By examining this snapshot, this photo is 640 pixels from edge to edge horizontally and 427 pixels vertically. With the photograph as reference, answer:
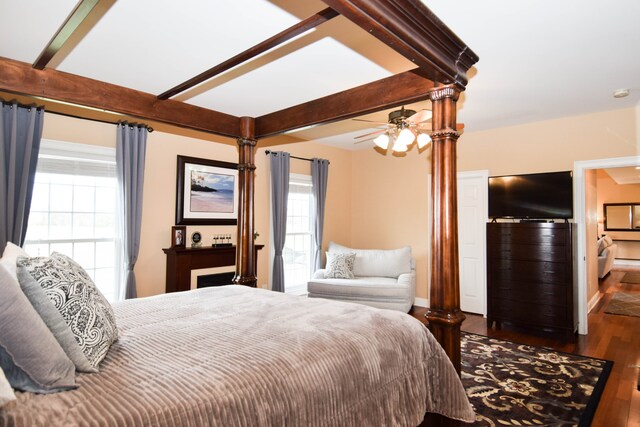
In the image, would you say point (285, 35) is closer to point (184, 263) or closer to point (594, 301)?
point (184, 263)

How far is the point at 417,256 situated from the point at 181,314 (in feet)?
14.8

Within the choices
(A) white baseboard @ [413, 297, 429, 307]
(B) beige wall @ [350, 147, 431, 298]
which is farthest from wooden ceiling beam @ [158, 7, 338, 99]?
(A) white baseboard @ [413, 297, 429, 307]

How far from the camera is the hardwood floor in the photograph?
2596mm

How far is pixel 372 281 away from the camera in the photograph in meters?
5.06

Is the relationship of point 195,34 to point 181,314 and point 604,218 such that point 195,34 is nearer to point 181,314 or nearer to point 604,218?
point 181,314

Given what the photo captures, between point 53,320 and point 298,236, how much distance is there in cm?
476

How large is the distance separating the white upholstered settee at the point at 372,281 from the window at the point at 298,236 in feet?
1.57

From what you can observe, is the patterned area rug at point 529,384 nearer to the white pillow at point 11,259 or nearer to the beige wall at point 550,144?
the beige wall at point 550,144

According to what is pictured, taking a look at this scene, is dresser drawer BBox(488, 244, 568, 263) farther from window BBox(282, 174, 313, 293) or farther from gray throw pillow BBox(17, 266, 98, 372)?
gray throw pillow BBox(17, 266, 98, 372)

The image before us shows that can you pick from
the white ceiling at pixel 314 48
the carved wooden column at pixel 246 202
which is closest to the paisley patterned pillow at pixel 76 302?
the white ceiling at pixel 314 48

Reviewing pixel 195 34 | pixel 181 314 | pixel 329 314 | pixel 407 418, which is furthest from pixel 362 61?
pixel 407 418

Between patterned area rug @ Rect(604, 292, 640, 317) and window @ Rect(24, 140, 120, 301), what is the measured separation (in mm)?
6758

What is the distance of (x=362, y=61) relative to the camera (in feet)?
9.56

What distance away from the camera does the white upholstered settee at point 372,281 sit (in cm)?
478
